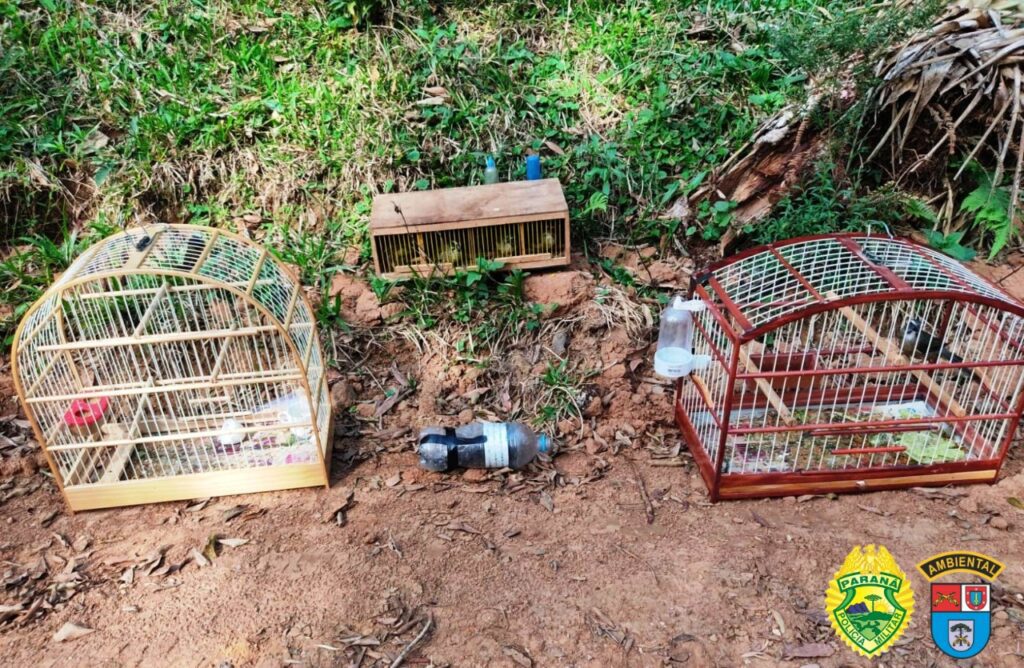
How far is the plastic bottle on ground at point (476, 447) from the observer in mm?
4062

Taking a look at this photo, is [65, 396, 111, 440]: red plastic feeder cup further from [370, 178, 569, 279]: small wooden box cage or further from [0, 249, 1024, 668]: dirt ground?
[370, 178, 569, 279]: small wooden box cage

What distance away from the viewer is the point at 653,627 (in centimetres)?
315

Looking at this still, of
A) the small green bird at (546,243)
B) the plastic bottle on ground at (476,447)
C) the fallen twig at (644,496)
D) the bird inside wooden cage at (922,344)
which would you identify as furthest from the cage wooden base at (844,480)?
the small green bird at (546,243)

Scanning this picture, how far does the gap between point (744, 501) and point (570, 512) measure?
0.92 meters

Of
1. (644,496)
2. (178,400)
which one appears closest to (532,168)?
(644,496)

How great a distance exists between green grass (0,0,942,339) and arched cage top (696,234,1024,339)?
53.6 inches

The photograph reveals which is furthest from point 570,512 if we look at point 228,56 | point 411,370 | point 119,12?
point 119,12

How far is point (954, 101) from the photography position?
5020 millimetres

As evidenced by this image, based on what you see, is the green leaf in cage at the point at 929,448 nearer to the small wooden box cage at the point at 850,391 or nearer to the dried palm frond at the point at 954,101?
the small wooden box cage at the point at 850,391

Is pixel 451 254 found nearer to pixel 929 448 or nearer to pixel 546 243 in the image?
pixel 546 243

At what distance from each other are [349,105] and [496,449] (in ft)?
11.3

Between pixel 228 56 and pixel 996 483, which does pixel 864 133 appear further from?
pixel 228 56

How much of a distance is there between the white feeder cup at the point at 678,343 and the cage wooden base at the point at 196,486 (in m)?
1.95

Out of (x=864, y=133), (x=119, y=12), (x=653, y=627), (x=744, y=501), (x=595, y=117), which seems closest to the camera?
(x=653, y=627)
